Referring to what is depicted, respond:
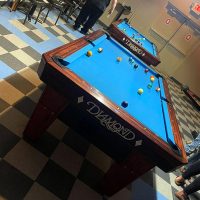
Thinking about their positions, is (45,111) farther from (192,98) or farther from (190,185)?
(192,98)

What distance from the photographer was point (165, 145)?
2.14m

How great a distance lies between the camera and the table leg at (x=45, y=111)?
2324 mm

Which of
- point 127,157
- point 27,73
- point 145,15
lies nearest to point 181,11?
point 145,15

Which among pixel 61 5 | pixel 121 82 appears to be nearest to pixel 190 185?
pixel 121 82

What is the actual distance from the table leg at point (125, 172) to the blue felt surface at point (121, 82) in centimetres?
27

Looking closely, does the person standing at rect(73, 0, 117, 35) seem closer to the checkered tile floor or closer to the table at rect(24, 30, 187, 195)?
the checkered tile floor

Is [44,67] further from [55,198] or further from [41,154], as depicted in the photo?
[55,198]

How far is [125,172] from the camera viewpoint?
8.02 ft

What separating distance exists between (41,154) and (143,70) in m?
1.95

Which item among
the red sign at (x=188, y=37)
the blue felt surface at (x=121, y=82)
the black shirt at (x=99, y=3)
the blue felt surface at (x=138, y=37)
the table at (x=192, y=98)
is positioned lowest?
the table at (x=192, y=98)

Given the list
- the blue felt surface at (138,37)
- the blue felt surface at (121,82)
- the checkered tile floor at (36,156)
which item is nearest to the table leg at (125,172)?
the checkered tile floor at (36,156)

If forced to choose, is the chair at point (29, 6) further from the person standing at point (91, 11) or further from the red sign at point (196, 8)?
the red sign at point (196, 8)

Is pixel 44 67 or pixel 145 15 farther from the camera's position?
pixel 145 15

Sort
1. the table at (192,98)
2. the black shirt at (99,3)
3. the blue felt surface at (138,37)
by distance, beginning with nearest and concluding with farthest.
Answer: the blue felt surface at (138,37), the black shirt at (99,3), the table at (192,98)
